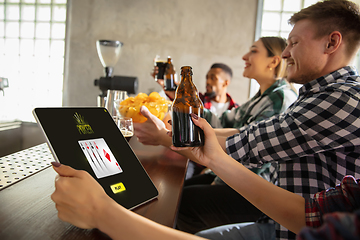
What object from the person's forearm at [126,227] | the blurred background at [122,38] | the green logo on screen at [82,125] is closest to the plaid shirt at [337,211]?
the person's forearm at [126,227]

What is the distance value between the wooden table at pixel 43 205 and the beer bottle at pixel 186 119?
12 centimetres

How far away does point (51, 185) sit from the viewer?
0.60 m

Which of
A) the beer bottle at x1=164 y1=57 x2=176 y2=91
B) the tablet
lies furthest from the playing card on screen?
the beer bottle at x1=164 y1=57 x2=176 y2=91

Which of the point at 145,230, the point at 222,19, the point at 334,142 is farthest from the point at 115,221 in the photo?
the point at 222,19

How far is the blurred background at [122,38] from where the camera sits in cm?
385

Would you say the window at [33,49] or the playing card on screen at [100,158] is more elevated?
the window at [33,49]

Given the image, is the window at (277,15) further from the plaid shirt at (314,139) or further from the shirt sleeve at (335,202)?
the shirt sleeve at (335,202)

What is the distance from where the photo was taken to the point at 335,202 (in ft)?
1.78

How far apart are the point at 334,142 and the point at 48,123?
809mm

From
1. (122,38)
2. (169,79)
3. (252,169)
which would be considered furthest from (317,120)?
(122,38)

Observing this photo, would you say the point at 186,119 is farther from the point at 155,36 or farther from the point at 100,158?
the point at 155,36

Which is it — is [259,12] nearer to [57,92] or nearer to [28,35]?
[57,92]

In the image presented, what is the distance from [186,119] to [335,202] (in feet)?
1.25

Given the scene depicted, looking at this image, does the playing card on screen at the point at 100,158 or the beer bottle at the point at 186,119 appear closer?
the playing card on screen at the point at 100,158
